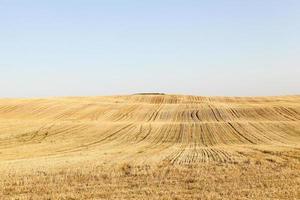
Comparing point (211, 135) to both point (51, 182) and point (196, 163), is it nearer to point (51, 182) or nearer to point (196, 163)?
point (196, 163)

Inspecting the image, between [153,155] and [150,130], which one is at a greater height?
[150,130]

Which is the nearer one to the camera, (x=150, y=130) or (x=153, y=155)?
(x=153, y=155)

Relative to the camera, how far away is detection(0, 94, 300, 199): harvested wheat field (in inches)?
691

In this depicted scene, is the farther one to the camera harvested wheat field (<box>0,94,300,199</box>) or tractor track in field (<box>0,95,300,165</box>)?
tractor track in field (<box>0,95,300,165</box>)

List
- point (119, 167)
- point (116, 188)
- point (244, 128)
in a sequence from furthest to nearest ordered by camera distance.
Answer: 1. point (244, 128)
2. point (119, 167)
3. point (116, 188)

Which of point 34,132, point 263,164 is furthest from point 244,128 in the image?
point 263,164

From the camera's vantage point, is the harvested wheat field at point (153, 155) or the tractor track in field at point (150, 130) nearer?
the harvested wheat field at point (153, 155)

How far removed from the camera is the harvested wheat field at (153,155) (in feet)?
57.6

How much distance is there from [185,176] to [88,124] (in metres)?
28.3

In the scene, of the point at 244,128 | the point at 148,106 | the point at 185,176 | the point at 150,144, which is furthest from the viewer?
the point at 148,106

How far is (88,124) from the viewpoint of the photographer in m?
47.3

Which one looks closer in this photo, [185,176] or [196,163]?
[185,176]

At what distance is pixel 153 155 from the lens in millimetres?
27484

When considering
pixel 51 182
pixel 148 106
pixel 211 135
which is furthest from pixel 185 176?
pixel 148 106
